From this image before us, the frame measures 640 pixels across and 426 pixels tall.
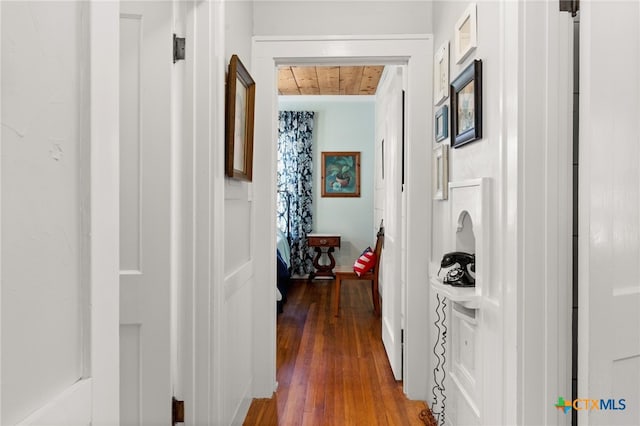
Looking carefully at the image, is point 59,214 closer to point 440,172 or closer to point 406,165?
point 440,172

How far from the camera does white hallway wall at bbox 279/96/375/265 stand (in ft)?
22.0

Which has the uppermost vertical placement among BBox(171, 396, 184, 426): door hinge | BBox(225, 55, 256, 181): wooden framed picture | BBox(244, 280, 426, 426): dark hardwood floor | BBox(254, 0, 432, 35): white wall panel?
BBox(254, 0, 432, 35): white wall panel

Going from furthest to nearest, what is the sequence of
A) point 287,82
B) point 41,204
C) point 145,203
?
point 287,82
point 145,203
point 41,204

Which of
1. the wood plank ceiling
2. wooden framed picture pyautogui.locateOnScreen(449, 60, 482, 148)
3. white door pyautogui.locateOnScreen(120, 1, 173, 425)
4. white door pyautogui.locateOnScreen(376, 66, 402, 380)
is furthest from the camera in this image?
the wood plank ceiling

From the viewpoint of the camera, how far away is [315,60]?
265 centimetres

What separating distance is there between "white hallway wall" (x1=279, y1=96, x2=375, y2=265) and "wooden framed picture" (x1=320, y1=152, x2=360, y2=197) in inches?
2.7

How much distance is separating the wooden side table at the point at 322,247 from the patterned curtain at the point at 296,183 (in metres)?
0.26

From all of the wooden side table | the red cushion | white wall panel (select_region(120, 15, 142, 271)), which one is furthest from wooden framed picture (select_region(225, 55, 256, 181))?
the wooden side table

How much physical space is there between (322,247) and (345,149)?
1.54m

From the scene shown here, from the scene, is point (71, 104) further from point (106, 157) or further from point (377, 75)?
point (377, 75)

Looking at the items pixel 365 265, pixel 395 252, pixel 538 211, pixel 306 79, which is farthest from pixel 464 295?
pixel 306 79

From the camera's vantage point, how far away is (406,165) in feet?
8.77

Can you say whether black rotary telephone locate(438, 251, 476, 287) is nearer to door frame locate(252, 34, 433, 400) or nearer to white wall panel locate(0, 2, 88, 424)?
door frame locate(252, 34, 433, 400)

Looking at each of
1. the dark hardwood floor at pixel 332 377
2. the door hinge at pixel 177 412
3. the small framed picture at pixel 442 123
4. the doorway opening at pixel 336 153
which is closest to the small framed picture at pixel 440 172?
the small framed picture at pixel 442 123
